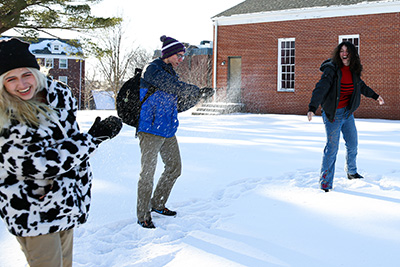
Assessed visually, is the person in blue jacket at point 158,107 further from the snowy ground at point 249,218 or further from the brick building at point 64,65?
the brick building at point 64,65

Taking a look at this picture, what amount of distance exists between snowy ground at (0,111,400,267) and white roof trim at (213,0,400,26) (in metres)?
11.9

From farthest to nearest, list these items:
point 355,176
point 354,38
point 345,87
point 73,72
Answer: point 73,72 < point 354,38 < point 355,176 < point 345,87

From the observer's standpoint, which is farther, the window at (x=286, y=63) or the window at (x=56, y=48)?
the window at (x=56, y=48)

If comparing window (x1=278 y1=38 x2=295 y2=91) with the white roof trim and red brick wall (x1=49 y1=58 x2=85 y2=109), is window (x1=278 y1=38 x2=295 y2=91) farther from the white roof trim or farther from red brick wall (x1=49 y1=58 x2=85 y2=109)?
red brick wall (x1=49 y1=58 x2=85 y2=109)

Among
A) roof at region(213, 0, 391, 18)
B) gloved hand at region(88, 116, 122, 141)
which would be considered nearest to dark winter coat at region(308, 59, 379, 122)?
gloved hand at region(88, 116, 122, 141)

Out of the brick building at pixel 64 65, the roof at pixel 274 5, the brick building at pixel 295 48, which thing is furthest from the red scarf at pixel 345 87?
the brick building at pixel 64 65

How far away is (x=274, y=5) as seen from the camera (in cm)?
2081

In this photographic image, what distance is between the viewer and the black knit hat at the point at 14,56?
215 cm

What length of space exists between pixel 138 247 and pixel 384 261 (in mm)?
1954

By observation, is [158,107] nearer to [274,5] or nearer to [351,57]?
[351,57]

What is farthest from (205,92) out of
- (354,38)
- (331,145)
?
(354,38)

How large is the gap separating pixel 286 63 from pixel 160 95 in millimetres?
17123

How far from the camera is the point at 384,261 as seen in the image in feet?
10.2

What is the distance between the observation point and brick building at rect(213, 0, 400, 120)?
1786 centimetres
